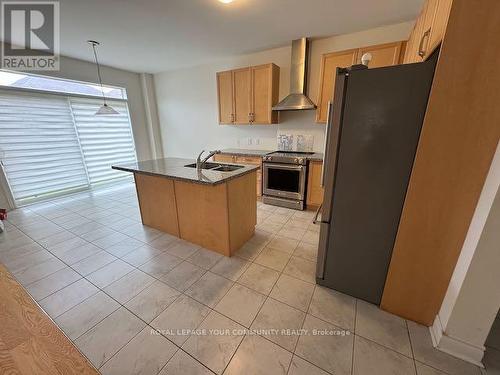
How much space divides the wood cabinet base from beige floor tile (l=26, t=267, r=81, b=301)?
3.34 feet

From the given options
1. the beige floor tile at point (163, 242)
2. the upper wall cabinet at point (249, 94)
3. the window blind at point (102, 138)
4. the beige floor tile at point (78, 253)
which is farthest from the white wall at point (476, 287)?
the window blind at point (102, 138)

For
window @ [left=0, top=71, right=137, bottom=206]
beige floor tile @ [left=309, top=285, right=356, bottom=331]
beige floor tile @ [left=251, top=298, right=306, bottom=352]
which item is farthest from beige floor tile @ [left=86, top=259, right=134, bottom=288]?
window @ [left=0, top=71, right=137, bottom=206]

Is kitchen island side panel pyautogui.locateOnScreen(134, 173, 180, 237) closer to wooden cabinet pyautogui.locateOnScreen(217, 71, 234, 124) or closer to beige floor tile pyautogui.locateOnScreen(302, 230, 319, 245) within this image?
beige floor tile pyautogui.locateOnScreen(302, 230, 319, 245)

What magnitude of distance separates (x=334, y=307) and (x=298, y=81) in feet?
10.8

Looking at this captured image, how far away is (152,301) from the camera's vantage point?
1.68m

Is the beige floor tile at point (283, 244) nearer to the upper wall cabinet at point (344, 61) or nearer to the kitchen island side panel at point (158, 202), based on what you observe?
the kitchen island side panel at point (158, 202)

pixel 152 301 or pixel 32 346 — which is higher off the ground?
pixel 32 346

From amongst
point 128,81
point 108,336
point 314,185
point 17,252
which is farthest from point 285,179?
point 128,81

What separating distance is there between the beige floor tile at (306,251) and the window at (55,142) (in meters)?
4.83

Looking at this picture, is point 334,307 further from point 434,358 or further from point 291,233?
point 291,233

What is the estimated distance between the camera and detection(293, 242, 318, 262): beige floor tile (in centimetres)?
222

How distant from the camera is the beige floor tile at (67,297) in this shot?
161cm

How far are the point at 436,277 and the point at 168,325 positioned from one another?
1892 mm

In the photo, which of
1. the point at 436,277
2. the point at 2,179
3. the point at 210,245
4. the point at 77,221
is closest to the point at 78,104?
the point at 2,179
